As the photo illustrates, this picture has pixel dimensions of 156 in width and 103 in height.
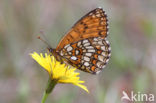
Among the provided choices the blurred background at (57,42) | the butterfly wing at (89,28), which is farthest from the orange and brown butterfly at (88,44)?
the blurred background at (57,42)

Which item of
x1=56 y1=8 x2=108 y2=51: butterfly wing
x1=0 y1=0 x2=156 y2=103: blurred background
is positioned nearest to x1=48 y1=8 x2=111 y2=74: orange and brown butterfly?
x1=56 y1=8 x2=108 y2=51: butterfly wing

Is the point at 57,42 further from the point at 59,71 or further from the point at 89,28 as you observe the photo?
the point at 59,71

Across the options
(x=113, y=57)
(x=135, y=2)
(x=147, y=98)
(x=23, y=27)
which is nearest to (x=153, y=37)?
(x=113, y=57)

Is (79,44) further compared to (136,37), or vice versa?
(136,37)

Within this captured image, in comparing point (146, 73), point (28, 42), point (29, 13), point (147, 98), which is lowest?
point (147, 98)

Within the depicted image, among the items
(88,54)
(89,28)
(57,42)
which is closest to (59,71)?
(88,54)

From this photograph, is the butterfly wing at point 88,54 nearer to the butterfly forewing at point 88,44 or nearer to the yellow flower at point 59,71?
the butterfly forewing at point 88,44

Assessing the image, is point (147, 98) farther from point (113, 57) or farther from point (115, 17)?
point (115, 17)
